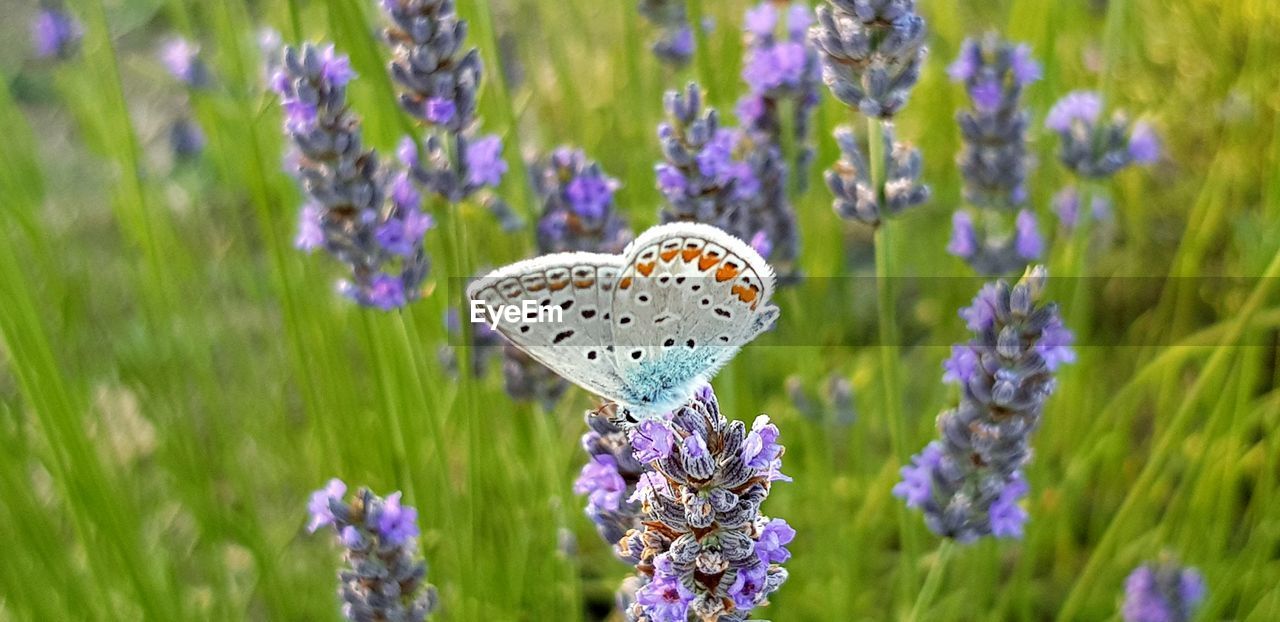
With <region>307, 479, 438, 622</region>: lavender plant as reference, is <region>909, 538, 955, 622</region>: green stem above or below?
below

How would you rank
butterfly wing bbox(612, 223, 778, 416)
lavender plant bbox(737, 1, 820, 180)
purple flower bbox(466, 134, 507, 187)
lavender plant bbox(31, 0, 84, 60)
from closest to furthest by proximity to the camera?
butterfly wing bbox(612, 223, 778, 416)
purple flower bbox(466, 134, 507, 187)
lavender plant bbox(737, 1, 820, 180)
lavender plant bbox(31, 0, 84, 60)

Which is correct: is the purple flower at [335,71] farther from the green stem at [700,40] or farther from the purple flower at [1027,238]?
the purple flower at [1027,238]

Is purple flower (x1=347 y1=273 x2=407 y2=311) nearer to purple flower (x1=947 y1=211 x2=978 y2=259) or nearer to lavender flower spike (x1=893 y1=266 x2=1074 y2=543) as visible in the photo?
lavender flower spike (x1=893 y1=266 x2=1074 y2=543)

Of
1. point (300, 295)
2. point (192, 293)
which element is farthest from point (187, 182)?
point (300, 295)

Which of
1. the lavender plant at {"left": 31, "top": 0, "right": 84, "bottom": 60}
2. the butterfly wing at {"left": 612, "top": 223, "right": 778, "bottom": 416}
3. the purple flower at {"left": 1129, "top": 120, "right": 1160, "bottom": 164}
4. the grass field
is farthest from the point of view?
the lavender plant at {"left": 31, "top": 0, "right": 84, "bottom": 60}

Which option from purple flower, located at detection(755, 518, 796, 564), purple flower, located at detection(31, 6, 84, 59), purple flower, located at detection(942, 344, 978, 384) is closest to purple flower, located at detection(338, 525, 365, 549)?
purple flower, located at detection(755, 518, 796, 564)

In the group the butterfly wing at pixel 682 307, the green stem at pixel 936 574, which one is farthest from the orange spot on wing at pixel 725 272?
the green stem at pixel 936 574

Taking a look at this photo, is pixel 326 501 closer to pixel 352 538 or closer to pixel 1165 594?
pixel 352 538

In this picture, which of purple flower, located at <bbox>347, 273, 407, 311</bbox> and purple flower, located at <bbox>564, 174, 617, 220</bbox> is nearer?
purple flower, located at <bbox>347, 273, 407, 311</bbox>
